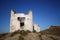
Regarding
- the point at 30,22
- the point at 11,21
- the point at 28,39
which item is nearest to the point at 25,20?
the point at 30,22

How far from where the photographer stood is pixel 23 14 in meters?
53.4

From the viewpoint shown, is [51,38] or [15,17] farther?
[15,17]

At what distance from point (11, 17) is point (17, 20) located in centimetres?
314

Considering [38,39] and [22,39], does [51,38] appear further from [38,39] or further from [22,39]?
[22,39]

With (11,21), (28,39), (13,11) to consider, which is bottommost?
(28,39)

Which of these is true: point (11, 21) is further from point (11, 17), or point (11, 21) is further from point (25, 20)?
point (25, 20)

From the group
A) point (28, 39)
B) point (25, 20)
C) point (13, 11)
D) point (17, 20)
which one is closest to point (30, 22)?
point (25, 20)

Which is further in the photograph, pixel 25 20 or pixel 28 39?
pixel 25 20

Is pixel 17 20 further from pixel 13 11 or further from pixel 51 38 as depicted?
pixel 51 38

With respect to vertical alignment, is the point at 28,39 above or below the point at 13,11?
below

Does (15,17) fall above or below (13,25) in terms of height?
above

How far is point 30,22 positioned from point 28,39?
2721 centimetres

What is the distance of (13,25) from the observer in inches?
2108

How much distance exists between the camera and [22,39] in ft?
87.2
